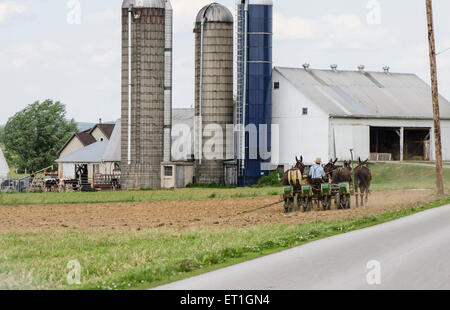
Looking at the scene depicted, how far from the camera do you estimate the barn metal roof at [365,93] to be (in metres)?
66.6

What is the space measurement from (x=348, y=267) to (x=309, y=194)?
16.7 meters

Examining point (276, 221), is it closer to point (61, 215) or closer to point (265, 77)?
point (61, 215)

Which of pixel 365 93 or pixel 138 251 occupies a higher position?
pixel 365 93

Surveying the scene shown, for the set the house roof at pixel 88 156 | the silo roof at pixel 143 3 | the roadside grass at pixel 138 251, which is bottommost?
the roadside grass at pixel 138 251

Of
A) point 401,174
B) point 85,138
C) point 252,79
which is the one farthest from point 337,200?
point 85,138

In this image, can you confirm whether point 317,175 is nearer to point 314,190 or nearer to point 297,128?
point 314,190

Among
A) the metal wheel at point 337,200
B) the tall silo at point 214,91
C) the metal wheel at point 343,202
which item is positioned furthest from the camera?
the tall silo at point 214,91

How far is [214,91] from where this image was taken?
66.1 m

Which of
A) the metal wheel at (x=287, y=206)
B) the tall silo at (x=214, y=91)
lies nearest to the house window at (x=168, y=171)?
the tall silo at (x=214, y=91)

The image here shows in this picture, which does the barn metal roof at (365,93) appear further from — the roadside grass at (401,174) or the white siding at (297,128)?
the roadside grass at (401,174)

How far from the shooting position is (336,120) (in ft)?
212

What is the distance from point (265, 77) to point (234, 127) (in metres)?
4.63

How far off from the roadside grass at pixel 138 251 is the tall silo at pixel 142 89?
40224 mm

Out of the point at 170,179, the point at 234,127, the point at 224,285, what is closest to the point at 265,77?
the point at 234,127
